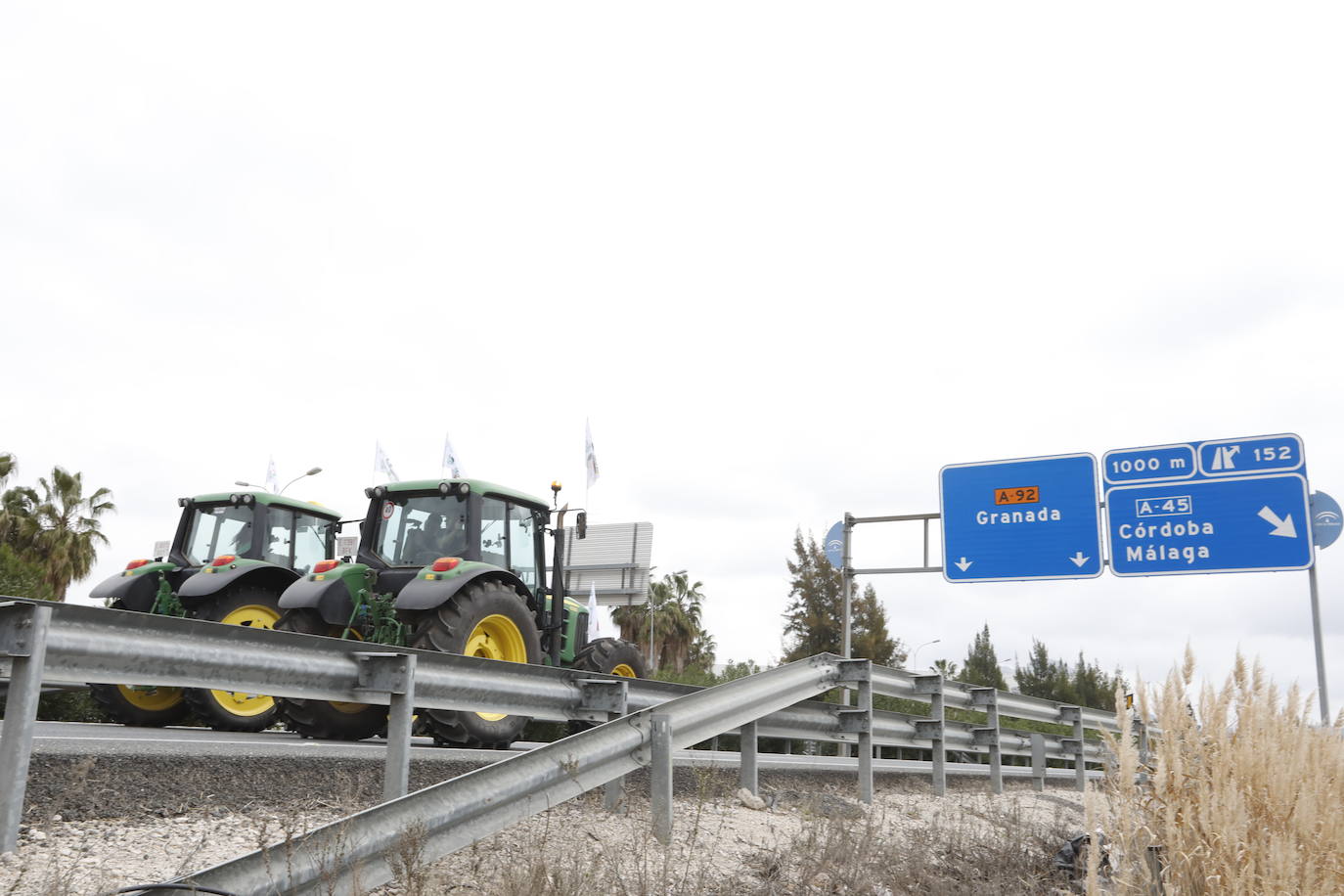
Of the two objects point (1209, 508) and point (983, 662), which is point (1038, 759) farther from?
point (983, 662)

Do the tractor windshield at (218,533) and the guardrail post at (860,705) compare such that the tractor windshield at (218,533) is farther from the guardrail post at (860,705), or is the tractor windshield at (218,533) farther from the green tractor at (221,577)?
the guardrail post at (860,705)

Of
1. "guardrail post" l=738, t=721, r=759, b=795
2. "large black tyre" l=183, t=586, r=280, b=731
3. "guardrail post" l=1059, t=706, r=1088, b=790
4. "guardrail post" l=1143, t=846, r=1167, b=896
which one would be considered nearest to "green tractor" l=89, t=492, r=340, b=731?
"large black tyre" l=183, t=586, r=280, b=731

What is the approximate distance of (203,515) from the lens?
12.1 metres

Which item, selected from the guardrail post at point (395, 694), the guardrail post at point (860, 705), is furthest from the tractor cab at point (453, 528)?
the guardrail post at point (395, 694)

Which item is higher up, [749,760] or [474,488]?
[474,488]

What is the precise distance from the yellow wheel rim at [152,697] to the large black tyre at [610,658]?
12.5 feet

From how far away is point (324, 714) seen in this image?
9078mm

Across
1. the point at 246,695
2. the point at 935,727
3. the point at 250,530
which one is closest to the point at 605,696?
the point at 935,727

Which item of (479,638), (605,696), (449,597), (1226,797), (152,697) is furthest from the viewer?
(152,697)

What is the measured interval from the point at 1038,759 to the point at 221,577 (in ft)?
30.1

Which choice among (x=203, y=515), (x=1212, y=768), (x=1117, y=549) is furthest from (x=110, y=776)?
(x=1117, y=549)

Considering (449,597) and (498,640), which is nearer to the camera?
(449,597)

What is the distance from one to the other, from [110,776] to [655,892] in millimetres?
2878

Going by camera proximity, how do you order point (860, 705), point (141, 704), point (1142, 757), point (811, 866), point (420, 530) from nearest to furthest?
point (811, 866)
point (1142, 757)
point (860, 705)
point (420, 530)
point (141, 704)
